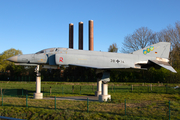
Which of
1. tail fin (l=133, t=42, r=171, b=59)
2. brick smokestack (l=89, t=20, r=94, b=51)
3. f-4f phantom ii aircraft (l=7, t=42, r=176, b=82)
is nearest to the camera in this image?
f-4f phantom ii aircraft (l=7, t=42, r=176, b=82)

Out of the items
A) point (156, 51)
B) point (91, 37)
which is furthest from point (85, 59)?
point (91, 37)

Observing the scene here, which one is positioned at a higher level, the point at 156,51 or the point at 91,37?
the point at 91,37

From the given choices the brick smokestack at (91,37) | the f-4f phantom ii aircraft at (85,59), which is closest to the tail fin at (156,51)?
the f-4f phantom ii aircraft at (85,59)

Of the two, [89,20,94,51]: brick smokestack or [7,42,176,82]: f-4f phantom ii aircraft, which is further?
[89,20,94,51]: brick smokestack

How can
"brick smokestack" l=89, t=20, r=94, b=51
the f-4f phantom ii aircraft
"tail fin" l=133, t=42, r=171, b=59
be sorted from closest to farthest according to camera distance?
1. the f-4f phantom ii aircraft
2. "tail fin" l=133, t=42, r=171, b=59
3. "brick smokestack" l=89, t=20, r=94, b=51

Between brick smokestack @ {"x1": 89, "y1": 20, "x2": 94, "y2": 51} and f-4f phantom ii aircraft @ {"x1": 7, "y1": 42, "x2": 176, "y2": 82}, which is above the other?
brick smokestack @ {"x1": 89, "y1": 20, "x2": 94, "y2": 51}

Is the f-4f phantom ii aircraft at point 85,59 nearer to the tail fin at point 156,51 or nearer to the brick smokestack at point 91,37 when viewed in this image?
the tail fin at point 156,51

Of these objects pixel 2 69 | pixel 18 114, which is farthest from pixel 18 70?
pixel 18 114

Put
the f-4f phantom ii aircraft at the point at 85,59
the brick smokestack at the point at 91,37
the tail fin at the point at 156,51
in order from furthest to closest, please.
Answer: the brick smokestack at the point at 91,37, the tail fin at the point at 156,51, the f-4f phantom ii aircraft at the point at 85,59

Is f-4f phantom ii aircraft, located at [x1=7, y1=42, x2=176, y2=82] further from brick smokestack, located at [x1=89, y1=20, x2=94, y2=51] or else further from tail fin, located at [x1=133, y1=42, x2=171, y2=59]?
brick smokestack, located at [x1=89, y1=20, x2=94, y2=51]

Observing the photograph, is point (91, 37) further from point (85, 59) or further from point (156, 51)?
point (85, 59)

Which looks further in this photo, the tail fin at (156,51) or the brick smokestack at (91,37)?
the brick smokestack at (91,37)

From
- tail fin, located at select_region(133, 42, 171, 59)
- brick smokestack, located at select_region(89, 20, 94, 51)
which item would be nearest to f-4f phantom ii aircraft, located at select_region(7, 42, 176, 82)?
tail fin, located at select_region(133, 42, 171, 59)

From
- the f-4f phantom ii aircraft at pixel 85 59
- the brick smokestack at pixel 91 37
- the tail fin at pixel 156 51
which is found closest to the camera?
the f-4f phantom ii aircraft at pixel 85 59
